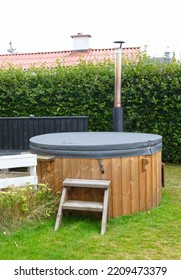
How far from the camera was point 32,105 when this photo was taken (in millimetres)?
7816

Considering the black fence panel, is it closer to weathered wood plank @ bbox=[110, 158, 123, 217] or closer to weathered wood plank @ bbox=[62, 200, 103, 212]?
weathered wood plank @ bbox=[110, 158, 123, 217]

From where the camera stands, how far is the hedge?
7285 millimetres

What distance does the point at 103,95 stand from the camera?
7496 millimetres

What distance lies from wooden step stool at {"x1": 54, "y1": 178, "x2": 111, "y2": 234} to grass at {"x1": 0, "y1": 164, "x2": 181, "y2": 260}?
14cm

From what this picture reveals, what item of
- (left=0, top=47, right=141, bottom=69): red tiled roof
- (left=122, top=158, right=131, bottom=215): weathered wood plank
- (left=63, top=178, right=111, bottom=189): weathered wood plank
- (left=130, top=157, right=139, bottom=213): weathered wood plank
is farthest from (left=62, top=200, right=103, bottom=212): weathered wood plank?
(left=0, top=47, right=141, bottom=69): red tiled roof

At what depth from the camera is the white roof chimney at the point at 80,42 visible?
15.8 m

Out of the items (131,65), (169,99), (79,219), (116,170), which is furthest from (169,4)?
(79,219)

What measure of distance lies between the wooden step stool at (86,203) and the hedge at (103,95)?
13.0 ft

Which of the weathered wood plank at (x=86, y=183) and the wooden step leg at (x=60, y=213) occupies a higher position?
the weathered wood plank at (x=86, y=183)

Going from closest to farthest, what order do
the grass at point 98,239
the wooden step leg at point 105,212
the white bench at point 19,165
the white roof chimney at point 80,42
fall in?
1. the grass at point 98,239
2. the wooden step leg at point 105,212
3. the white bench at point 19,165
4. the white roof chimney at point 80,42

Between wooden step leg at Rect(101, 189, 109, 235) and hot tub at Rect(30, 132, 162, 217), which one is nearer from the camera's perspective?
wooden step leg at Rect(101, 189, 109, 235)

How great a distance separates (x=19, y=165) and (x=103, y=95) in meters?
4.00

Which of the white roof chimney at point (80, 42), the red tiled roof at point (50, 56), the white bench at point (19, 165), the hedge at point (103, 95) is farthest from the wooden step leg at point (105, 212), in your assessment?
the white roof chimney at point (80, 42)

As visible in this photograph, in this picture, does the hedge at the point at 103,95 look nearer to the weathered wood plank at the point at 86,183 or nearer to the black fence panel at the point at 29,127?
the black fence panel at the point at 29,127
